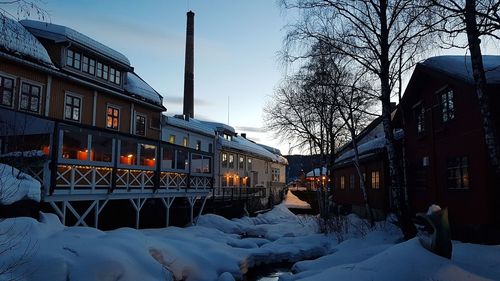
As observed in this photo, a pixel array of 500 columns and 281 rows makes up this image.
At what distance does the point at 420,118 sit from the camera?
20172mm

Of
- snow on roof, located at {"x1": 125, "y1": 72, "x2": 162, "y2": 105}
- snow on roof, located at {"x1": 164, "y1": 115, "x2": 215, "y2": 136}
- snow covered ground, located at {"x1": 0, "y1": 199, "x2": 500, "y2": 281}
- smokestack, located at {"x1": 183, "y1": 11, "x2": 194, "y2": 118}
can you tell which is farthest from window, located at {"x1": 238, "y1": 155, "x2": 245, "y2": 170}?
snow covered ground, located at {"x1": 0, "y1": 199, "x2": 500, "y2": 281}

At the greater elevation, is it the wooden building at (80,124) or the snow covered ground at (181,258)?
the wooden building at (80,124)

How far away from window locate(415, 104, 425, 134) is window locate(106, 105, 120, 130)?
1555cm

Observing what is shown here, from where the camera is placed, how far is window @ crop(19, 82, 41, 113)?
18.2m

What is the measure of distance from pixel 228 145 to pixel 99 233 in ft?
87.1

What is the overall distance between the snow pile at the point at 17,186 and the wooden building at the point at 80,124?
55.6 inches

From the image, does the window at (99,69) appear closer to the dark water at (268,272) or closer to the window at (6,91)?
the window at (6,91)

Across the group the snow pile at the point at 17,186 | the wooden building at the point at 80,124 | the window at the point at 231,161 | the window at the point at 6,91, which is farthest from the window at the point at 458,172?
the window at the point at 231,161

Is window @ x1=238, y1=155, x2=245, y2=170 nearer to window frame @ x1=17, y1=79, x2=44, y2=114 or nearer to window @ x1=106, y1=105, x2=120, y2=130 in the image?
window @ x1=106, y1=105, x2=120, y2=130

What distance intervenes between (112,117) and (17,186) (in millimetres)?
12342

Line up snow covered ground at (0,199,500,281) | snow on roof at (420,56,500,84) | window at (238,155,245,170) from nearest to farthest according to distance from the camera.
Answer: snow covered ground at (0,199,500,281) → snow on roof at (420,56,500,84) → window at (238,155,245,170)

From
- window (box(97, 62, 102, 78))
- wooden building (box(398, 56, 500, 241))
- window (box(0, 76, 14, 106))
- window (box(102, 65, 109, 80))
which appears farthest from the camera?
window (box(102, 65, 109, 80))

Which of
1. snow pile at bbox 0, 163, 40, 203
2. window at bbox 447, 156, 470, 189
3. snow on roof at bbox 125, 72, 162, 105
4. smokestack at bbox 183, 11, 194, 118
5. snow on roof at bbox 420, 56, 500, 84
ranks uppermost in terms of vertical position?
smokestack at bbox 183, 11, 194, 118

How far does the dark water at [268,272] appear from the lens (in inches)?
634
